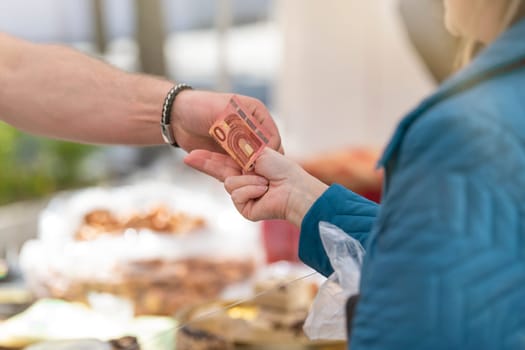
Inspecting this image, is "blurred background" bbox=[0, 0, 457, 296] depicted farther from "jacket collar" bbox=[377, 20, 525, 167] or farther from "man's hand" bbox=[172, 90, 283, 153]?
"jacket collar" bbox=[377, 20, 525, 167]

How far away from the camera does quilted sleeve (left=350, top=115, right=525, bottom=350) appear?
2.48 feet

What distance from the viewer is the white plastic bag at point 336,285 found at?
0.99 m

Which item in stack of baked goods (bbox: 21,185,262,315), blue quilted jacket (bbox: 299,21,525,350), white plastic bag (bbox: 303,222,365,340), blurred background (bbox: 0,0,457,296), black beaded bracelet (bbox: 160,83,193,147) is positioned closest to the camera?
blue quilted jacket (bbox: 299,21,525,350)

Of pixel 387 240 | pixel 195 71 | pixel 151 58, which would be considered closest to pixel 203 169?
pixel 387 240

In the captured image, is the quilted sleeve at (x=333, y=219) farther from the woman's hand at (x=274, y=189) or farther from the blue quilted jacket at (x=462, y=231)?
the blue quilted jacket at (x=462, y=231)

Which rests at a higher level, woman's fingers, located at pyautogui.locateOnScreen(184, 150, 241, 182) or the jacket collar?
the jacket collar

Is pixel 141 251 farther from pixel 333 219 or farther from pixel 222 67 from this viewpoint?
pixel 222 67

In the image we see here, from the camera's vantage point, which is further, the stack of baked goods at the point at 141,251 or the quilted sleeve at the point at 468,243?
the stack of baked goods at the point at 141,251

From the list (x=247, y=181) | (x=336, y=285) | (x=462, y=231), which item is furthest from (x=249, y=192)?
(x=462, y=231)

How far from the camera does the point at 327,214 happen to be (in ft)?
3.69

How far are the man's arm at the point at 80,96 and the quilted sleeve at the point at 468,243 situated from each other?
662 mm

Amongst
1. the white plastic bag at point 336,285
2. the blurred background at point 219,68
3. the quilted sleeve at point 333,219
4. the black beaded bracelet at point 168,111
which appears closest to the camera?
the white plastic bag at point 336,285

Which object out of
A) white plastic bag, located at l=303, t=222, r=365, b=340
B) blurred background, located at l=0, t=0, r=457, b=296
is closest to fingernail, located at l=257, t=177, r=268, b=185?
white plastic bag, located at l=303, t=222, r=365, b=340

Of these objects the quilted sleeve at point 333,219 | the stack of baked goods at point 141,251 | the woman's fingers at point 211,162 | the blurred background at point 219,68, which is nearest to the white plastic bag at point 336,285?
the quilted sleeve at point 333,219
